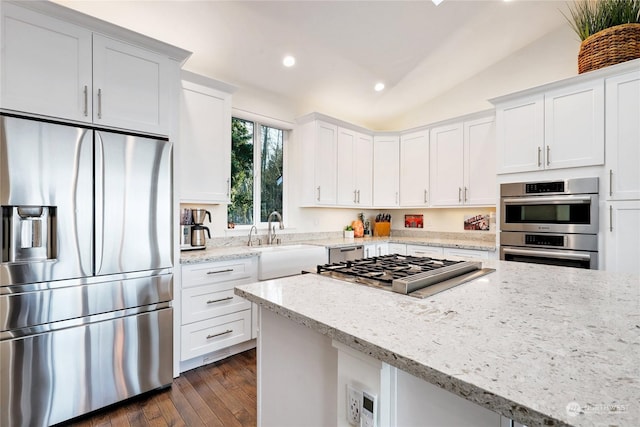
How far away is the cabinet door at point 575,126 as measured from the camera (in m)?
2.53

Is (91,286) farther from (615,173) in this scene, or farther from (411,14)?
(615,173)

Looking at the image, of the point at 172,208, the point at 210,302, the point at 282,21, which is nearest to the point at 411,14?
the point at 282,21

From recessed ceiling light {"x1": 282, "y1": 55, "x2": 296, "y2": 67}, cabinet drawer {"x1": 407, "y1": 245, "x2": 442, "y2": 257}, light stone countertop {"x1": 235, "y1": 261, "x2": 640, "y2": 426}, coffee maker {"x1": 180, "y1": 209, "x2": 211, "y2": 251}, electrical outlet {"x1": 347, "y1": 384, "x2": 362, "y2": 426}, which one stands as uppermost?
recessed ceiling light {"x1": 282, "y1": 55, "x2": 296, "y2": 67}

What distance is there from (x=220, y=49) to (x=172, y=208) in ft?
5.33

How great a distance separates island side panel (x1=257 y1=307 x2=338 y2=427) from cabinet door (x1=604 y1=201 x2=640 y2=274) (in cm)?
276

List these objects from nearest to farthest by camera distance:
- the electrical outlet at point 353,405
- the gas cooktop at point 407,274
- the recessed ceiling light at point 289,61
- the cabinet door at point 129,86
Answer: the electrical outlet at point 353,405
the gas cooktop at point 407,274
the cabinet door at point 129,86
the recessed ceiling light at point 289,61

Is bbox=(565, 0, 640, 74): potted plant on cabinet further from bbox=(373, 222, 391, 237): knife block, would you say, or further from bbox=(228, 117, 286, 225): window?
bbox=(228, 117, 286, 225): window

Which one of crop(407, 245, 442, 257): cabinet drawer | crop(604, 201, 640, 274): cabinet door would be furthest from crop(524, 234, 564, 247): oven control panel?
crop(407, 245, 442, 257): cabinet drawer

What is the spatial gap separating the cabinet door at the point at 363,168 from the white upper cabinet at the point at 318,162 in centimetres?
41

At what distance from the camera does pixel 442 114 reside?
13.5ft

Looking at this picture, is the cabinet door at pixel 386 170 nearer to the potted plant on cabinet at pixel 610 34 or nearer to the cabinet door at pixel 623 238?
the potted plant on cabinet at pixel 610 34

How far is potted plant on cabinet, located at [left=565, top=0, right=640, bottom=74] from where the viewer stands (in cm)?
243

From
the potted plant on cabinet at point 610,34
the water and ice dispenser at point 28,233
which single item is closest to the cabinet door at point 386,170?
the potted plant on cabinet at point 610,34

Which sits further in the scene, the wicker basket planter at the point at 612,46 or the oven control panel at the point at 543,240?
the oven control panel at the point at 543,240
